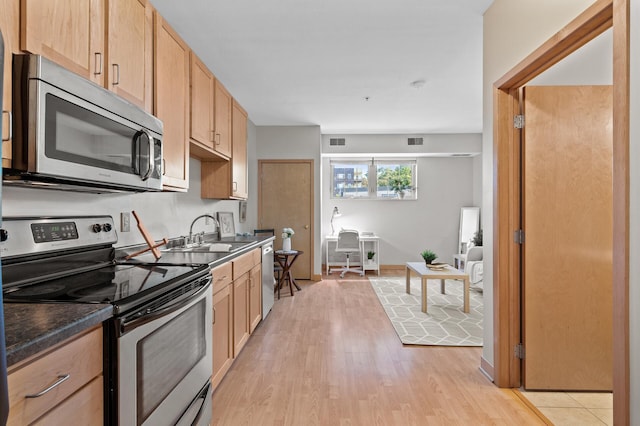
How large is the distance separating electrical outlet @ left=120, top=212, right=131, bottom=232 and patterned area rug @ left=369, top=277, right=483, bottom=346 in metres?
2.39

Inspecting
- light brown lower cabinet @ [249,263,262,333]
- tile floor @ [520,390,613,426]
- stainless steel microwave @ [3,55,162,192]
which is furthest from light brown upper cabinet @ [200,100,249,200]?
tile floor @ [520,390,613,426]

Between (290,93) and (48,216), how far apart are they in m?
3.13

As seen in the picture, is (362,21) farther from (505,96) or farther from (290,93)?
(290,93)

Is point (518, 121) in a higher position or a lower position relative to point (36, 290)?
higher

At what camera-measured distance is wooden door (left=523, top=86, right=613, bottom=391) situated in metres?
2.14

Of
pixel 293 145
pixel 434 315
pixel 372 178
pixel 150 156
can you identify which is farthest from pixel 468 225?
pixel 150 156

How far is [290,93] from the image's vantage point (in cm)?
416

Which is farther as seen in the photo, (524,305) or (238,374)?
(238,374)

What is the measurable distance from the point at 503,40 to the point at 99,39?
7.59 ft

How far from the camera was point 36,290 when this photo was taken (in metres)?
1.27

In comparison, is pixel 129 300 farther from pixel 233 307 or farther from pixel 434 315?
pixel 434 315

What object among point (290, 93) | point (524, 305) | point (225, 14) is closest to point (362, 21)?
point (225, 14)

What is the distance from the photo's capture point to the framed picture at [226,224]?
3873mm

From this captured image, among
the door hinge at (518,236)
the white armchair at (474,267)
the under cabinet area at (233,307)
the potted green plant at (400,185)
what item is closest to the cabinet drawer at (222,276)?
the under cabinet area at (233,307)
